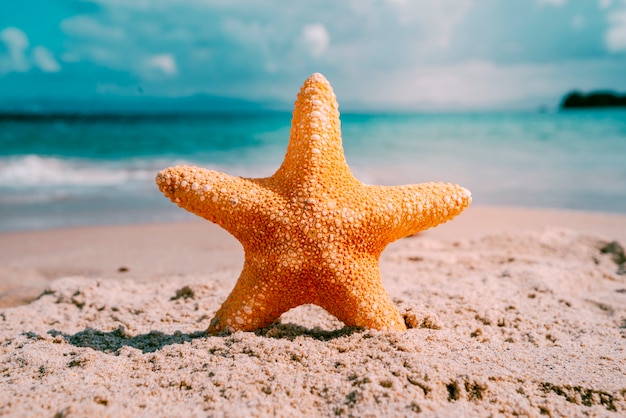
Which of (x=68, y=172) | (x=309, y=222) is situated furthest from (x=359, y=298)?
(x=68, y=172)

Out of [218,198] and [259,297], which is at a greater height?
[218,198]

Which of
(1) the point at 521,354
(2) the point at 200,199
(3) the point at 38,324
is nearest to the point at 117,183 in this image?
(3) the point at 38,324

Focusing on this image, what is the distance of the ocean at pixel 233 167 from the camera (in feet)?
32.8

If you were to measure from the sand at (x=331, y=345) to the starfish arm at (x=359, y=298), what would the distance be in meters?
0.11

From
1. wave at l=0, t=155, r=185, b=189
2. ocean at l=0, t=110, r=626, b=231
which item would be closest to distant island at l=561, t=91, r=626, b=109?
ocean at l=0, t=110, r=626, b=231

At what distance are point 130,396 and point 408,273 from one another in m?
3.29

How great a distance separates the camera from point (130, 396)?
2.47 metres

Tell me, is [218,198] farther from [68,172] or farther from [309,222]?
[68,172]

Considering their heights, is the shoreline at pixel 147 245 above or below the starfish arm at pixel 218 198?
below

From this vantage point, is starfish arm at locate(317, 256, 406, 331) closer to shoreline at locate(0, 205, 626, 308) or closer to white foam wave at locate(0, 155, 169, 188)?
shoreline at locate(0, 205, 626, 308)

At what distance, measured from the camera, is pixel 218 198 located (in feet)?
10.2

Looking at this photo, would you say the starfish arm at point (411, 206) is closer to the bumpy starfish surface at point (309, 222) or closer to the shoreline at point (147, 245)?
the bumpy starfish surface at point (309, 222)

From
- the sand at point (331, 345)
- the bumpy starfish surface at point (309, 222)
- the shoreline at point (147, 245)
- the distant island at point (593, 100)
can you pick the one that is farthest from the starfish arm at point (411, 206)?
the distant island at point (593, 100)

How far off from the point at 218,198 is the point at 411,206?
1216 millimetres
